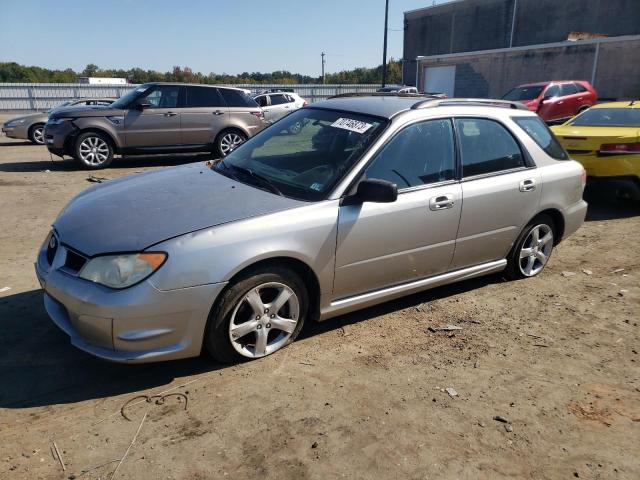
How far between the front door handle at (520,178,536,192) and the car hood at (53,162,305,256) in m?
2.19

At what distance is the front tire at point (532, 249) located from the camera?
4785 mm

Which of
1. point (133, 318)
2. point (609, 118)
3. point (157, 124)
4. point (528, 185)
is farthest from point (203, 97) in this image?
point (133, 318)

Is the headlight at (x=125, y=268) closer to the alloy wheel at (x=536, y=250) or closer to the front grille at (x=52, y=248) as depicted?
the front grille at (x=52, y=248)

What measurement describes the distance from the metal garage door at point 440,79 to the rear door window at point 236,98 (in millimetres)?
22552

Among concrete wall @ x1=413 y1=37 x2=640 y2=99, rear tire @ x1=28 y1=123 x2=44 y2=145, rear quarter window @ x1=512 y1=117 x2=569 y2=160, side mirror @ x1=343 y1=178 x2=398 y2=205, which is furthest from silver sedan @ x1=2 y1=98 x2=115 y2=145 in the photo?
concrete wall @ x1=413 y1=37 x2=640 y2=99

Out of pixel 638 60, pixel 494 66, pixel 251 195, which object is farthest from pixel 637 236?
pixel 494 66

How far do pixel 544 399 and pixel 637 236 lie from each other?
4.41 meters

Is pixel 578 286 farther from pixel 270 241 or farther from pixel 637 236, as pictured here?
pixel 270 241

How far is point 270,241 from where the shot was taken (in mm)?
3191

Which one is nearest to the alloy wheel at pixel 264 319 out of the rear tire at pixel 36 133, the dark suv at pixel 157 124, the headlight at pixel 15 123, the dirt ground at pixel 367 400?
the dirt ground at pixel 367 400

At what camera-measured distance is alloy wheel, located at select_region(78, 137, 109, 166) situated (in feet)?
34.3

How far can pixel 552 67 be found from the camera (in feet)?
86.4

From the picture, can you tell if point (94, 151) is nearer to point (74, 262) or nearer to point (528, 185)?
point (74, 262)

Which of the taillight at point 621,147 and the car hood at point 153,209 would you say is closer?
the car hood at point 153,209
